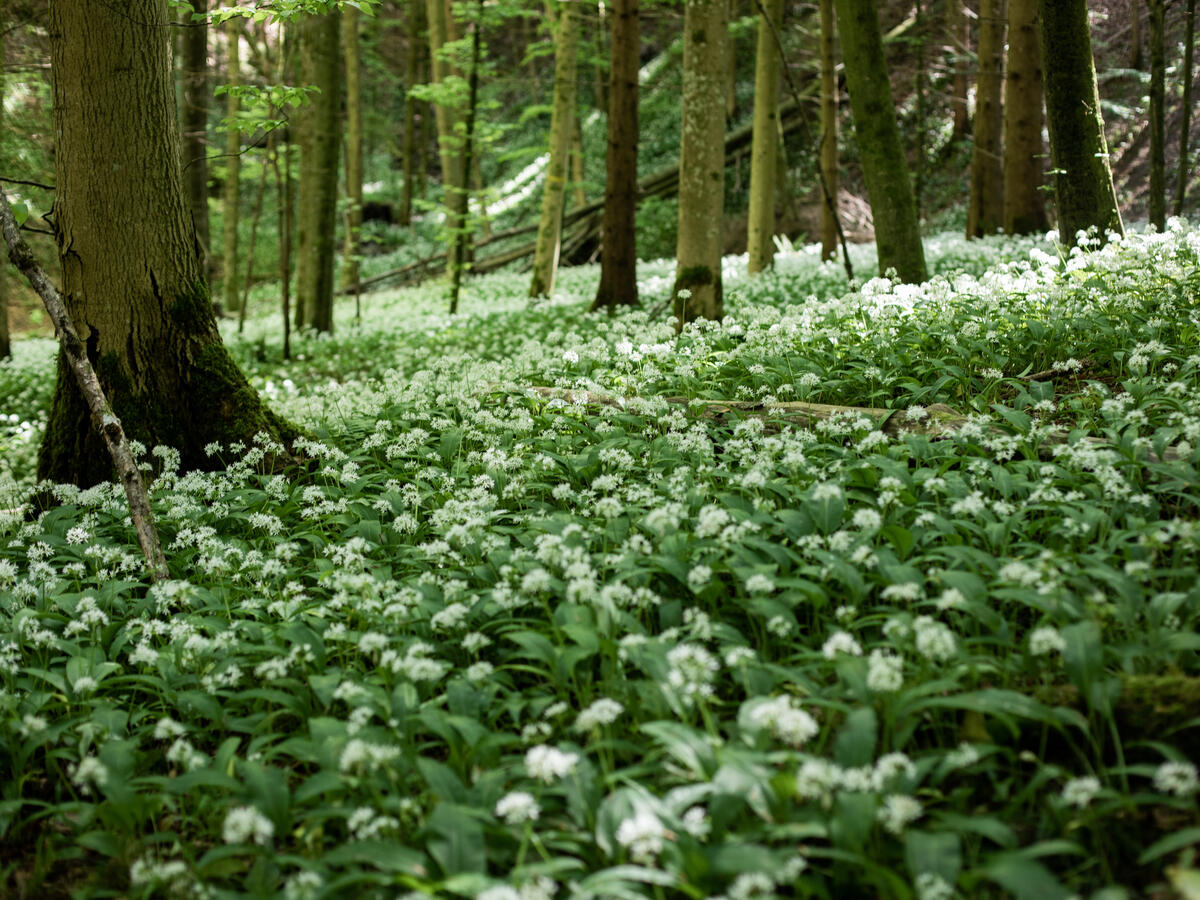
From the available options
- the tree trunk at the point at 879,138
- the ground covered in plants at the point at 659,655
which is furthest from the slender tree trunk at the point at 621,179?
the ground covered in plants at the point at 659,655

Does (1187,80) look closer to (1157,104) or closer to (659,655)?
(1157,104)

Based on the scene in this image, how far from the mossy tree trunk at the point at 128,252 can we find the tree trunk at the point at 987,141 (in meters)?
12.5

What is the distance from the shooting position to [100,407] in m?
4.39

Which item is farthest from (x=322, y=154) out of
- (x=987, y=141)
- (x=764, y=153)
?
(x=987, y=141)

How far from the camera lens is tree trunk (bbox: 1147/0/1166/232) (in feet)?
28.2

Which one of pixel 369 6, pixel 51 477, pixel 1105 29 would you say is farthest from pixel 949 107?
pixel 51 477

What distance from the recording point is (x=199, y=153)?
15.2 metres

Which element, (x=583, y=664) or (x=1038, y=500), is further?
(x=1038, y=500)

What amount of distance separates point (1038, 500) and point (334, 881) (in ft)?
10.3

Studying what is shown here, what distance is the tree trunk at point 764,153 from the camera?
43.4 feet

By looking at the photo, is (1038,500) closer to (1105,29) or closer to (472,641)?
(472,641)

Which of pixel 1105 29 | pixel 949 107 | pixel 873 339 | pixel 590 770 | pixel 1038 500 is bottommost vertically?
pixel 590 770

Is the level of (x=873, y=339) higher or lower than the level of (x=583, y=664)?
higher

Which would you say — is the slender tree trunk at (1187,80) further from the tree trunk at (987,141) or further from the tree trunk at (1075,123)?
the tree trunk at (987,141)
